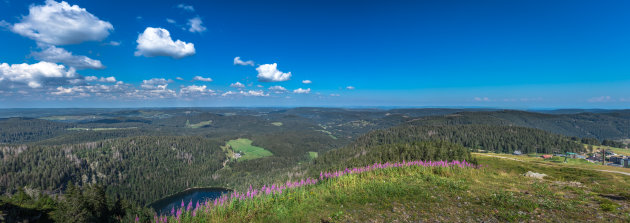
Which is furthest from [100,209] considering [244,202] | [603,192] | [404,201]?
[603,192]

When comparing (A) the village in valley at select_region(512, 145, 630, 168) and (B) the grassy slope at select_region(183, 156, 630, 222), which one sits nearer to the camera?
(B) the grassy slope at select_region(183, 156, 630, 222)

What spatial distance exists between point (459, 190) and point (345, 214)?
9160 mm

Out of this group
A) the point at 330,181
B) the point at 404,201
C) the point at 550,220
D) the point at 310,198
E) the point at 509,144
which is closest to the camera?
the point at 550,220

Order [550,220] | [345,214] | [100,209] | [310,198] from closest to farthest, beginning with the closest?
[550,220], [345,214], [310,198], [100,209]

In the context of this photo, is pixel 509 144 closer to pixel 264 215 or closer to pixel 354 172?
pixel 354 172

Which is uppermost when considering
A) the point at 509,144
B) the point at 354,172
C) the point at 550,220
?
the point at 550,220

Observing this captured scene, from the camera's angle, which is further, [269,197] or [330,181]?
[330,181]

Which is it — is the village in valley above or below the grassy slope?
below

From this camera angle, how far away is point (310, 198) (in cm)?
1511

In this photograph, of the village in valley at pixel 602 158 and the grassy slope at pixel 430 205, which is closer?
the grassy slope at pixel 430 205

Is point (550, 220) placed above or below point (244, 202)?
above

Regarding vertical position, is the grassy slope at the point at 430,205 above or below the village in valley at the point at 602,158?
above

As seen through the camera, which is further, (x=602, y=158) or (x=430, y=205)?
(x=602, y=158)

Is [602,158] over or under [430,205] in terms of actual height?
under
